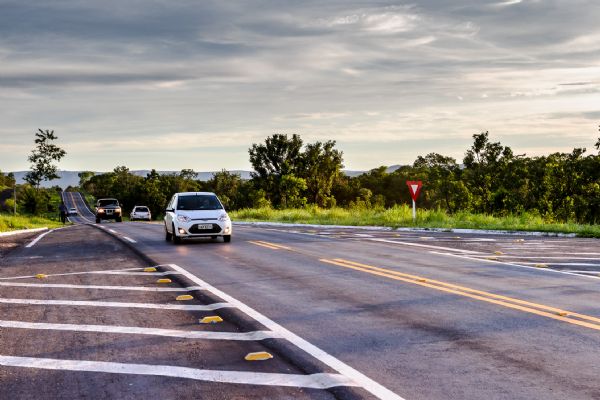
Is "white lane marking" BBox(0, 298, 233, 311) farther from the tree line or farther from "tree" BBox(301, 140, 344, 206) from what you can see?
"tree" BBox(301, 140, 344, 206)

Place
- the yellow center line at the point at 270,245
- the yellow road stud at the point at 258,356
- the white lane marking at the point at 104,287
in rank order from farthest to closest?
the yellow center line at the point at 270,245 < the white lane marking at the point at 104,287 < the yellow road stud at the point at 258,356

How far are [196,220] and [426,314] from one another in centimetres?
1149

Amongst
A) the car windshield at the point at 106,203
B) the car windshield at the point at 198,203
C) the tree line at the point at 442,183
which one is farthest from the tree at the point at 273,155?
the car windshield at the point at 198,203

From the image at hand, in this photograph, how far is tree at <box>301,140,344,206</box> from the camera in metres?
86.7

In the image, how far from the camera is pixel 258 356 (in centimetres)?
533

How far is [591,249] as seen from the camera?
14.6m

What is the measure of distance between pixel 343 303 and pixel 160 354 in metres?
3.01

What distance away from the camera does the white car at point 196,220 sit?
1750cm

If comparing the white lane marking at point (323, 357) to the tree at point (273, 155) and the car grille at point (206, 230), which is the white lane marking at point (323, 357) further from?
the tree at point (273, 155)

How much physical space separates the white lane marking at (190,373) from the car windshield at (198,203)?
13.3m

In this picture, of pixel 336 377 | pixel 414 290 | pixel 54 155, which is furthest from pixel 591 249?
pixel 54 155

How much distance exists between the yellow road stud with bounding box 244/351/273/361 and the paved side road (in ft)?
0.21

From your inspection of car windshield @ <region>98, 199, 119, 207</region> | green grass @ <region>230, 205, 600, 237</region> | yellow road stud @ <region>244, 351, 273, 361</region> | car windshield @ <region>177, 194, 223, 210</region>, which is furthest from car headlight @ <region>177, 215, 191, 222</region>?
car windshield @ <region>98, 199, 119, 207</region>

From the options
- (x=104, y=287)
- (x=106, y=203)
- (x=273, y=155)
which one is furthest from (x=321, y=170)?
(x=104, y=287)
